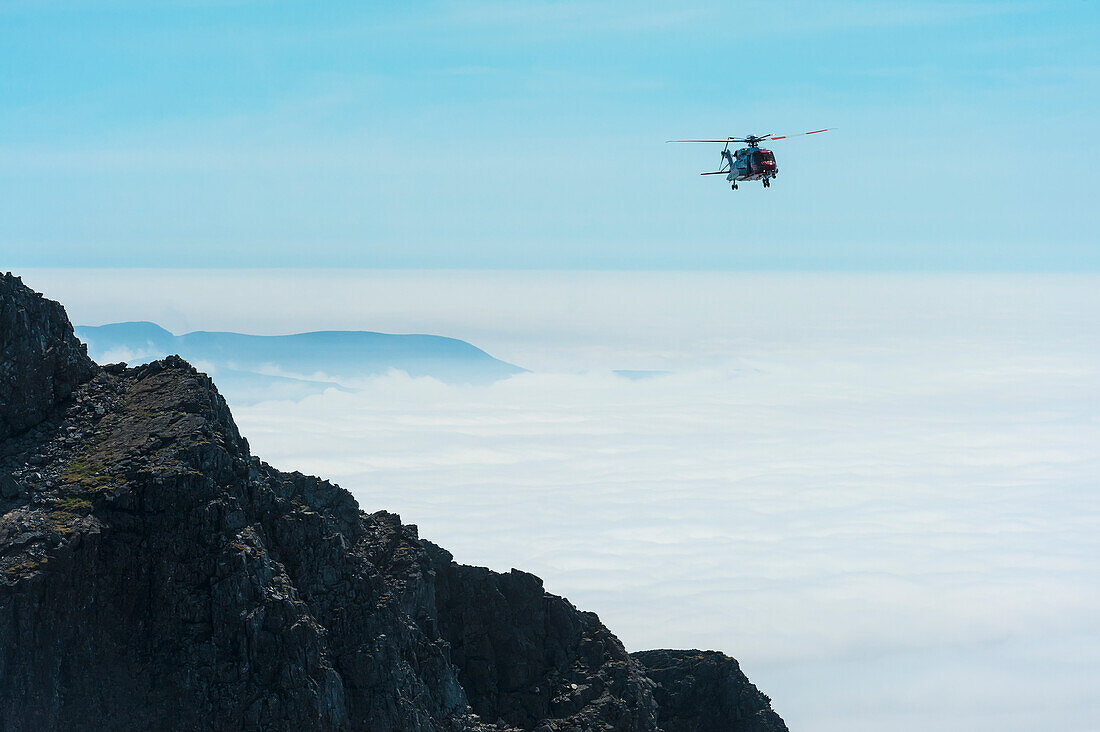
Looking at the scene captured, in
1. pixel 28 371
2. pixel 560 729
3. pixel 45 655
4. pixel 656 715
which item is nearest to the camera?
pixel 45 655

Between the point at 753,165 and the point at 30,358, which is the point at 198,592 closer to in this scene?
the point at 30,358

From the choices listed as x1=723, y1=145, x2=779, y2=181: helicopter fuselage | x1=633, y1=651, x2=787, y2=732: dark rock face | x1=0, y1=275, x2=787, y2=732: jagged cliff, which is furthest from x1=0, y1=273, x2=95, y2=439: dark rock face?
x1=723, y1=145, x2=779, y2=181: helicopter fuselage

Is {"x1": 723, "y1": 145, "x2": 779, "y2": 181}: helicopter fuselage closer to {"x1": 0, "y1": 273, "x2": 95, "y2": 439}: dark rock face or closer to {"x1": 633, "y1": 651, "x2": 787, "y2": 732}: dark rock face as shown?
{"x1": 633, "y1": 651, "x2": 787, "y2": 732}: dark rock face

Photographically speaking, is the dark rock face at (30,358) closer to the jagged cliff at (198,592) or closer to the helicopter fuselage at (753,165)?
the jagged cliff at (198,592)

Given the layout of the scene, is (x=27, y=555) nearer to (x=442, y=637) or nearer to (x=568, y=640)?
(x=442, y=637)

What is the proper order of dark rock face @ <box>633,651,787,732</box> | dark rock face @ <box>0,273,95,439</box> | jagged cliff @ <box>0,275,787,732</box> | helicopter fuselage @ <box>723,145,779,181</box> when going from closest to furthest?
1. jagged cliff @ <box>0,275,787,732</box>
2. dark rock face @ <box>0,273,95,439</box>
3. dark rock face @ <box>633,651,787,732</box>
4. helicopter fuselage @ <box>723,145,779,181</box>

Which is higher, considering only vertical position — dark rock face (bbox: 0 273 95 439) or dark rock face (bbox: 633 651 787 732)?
dark rock face (bbox: 0 273 95 439)

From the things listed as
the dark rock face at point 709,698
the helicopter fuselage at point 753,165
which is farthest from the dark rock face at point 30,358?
A: the helicopter fuselage at point 753,165

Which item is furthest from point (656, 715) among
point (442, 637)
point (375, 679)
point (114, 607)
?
point (114, 607)
